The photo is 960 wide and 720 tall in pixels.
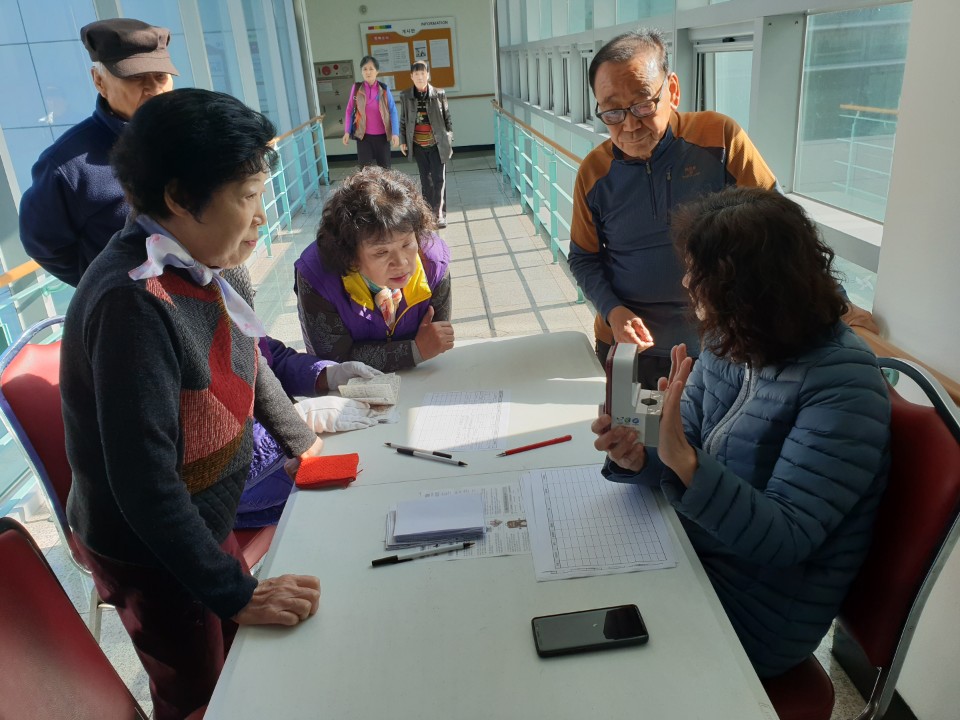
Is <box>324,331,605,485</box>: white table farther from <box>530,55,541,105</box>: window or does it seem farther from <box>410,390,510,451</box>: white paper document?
<box>530,55,541,105</box>: window

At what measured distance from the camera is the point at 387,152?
318 inches

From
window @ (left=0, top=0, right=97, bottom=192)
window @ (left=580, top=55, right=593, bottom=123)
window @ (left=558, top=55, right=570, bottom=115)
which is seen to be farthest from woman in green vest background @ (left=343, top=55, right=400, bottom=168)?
window @ (left=0, top=0, right=97, bottom=192)

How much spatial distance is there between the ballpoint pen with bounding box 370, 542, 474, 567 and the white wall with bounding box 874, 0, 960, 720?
1.06 m

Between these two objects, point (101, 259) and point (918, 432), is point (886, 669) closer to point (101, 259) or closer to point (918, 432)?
point (918, 432)

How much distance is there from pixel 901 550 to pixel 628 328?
0.94m

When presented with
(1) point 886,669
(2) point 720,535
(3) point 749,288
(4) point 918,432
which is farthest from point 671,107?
(1) point 886,669

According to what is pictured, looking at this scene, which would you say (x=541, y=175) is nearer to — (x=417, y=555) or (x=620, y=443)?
(x=620, y=443)

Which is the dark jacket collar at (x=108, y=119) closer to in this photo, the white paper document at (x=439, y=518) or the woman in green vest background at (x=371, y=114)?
the white paper document at (x=439, y=518)

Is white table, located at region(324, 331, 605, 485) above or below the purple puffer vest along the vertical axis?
below

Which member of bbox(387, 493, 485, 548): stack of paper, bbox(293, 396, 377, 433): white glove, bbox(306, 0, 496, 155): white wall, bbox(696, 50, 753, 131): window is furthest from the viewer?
bbox(306, 0, 496, 155): white wall

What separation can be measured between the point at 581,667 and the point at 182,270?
0.84 metres

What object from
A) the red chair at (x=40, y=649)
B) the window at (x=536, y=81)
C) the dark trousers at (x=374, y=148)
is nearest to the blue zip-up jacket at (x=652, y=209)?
the red chair at (x=40, y=649)

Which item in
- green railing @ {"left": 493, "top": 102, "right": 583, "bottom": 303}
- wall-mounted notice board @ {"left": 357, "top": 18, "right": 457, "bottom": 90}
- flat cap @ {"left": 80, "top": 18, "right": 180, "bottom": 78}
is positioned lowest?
green railing @ {"left": 493, "top": 102, "right": 583, "bottom": 303}

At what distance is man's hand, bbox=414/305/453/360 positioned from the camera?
205 centimetres
